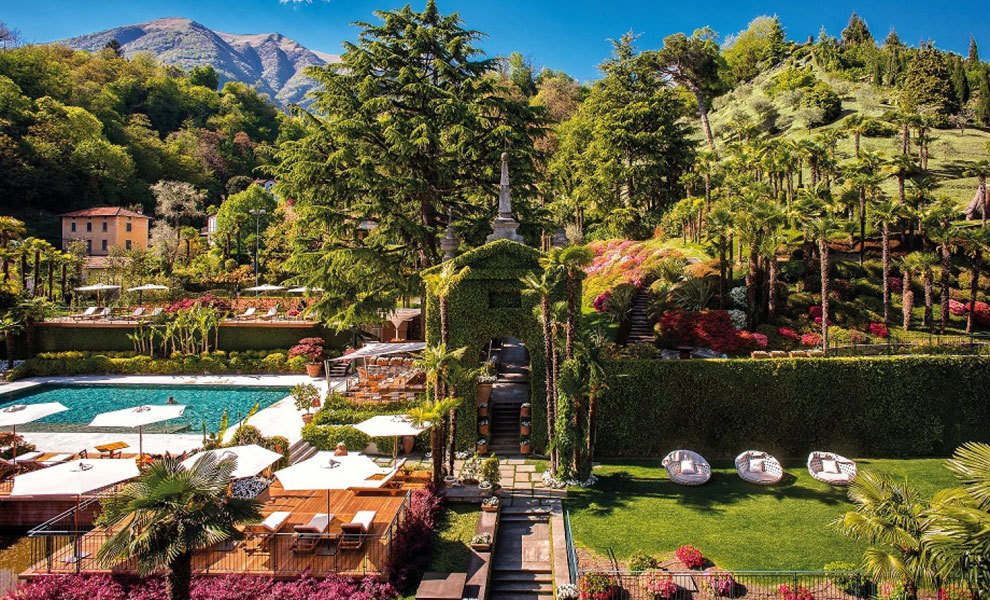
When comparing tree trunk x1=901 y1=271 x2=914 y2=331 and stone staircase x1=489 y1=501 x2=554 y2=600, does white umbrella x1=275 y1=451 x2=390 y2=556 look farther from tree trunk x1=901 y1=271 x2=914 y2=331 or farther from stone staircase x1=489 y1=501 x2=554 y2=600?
tree trunk x1=901 y1=271 x2=914 y2=331

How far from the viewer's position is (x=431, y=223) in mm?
29609

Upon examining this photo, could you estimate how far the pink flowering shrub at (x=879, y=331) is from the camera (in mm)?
26663

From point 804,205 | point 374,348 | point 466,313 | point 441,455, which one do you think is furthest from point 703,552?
point 804,205

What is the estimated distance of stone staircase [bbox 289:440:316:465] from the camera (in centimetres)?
1911

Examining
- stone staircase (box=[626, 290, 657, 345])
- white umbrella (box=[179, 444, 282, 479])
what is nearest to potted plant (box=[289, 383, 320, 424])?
white umbrella (box=[179, 444, 282, 479])

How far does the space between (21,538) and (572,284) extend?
16810mm

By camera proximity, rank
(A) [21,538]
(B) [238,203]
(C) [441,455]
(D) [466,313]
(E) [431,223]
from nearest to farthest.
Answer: (A) [21,538], (C) [441,455], (D) [466,313], (E) [431,223], (B) [238,203]

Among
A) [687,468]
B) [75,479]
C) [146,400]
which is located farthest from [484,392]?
[146,400]

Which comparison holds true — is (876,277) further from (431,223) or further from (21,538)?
(21,538)

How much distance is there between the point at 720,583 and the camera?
12078 millimetres

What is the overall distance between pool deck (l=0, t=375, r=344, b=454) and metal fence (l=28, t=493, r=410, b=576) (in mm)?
6351

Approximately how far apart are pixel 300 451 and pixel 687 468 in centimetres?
1323

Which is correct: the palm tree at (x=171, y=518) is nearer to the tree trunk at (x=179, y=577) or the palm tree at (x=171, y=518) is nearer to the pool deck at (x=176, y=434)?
the tree trunk at (x=179, y=577)

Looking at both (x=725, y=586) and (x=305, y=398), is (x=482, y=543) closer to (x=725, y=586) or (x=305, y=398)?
(x=725, y=586)
